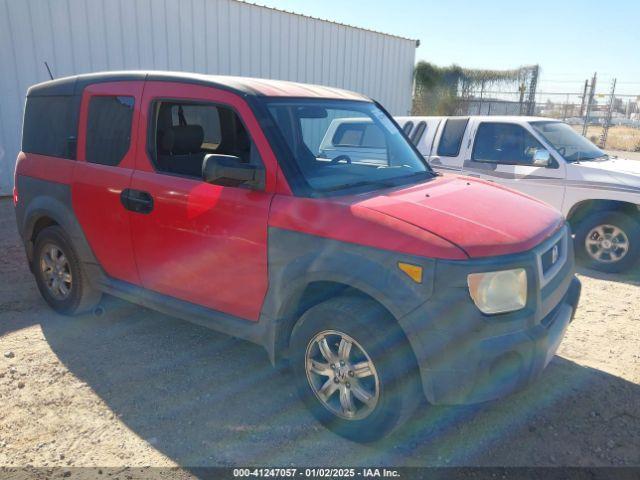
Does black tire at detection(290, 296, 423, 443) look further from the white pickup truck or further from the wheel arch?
the wheel arch

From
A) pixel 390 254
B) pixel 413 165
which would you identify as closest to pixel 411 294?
pixel 390 254

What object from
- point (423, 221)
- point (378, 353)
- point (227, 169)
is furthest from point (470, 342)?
point (227, 169)

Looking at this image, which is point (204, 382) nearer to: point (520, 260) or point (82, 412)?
point (82, 412)

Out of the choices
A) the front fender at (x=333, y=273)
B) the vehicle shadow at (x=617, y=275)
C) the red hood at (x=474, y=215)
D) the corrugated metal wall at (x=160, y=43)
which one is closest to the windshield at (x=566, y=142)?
the vehicle shadow at (x=617, y=275)

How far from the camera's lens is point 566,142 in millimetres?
6438

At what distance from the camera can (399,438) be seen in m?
2.88

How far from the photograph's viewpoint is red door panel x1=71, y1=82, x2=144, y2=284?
3.59 metres

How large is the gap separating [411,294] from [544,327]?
77 centimetres

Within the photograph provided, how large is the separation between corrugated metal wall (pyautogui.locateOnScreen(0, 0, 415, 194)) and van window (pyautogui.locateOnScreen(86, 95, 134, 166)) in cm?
626

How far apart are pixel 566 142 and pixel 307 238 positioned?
5.07 metres

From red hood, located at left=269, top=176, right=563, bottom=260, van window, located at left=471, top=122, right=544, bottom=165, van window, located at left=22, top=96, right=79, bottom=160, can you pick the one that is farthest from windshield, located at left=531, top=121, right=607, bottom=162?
van window, located at left=22, top=96, right=79, bottom=160

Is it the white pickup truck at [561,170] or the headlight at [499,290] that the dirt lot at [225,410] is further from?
the white pickup truck at [561,170]

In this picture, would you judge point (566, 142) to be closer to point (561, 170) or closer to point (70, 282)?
point (561, 170)

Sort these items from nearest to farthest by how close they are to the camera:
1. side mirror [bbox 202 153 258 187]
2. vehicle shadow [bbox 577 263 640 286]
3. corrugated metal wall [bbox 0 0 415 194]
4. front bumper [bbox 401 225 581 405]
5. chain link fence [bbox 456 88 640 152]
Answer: front bumper [bbox 401 225 581 405] < side mirror [bbox 202 153 258 187] < vehicle shadow [bbox 577 263 640 286] < corrugated metal wall [bbox 0 0 415 194] < chain link fence [bbox 456 88 640 152]
